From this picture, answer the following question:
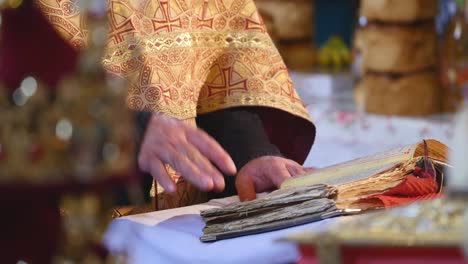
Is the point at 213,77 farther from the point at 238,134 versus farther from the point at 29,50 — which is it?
the point at 29,50

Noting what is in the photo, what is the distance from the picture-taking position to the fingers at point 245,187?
5.48 ft

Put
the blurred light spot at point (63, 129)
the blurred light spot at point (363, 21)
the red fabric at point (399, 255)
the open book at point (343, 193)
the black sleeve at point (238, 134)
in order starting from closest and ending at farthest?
the blurred light spot at point (63, 129) < the red fabric at point (399, 255) < the open book at point (343, 193) < the black sleeve at point (238, 134) < the blurred light spot at point (363, 21)

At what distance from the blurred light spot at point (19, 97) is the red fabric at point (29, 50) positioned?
2cm

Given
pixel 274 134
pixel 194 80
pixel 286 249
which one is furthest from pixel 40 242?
pixel 274 134

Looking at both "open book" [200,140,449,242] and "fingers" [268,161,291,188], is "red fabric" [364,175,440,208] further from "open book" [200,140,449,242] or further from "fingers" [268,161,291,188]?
"fingers" [268,161,291,188]

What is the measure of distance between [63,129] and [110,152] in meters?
0.04

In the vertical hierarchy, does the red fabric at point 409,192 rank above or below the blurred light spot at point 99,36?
below

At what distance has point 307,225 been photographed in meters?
1.36

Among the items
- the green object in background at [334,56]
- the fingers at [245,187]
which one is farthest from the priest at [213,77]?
the green object in background at [334,56]

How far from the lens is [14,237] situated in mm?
772

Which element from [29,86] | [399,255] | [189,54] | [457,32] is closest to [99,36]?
[29,86]

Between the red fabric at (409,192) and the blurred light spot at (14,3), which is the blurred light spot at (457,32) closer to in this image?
the red fabric at (409,192)

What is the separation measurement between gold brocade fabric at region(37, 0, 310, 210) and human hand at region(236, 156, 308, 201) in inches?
→ 5.8

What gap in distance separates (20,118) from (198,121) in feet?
3.87
